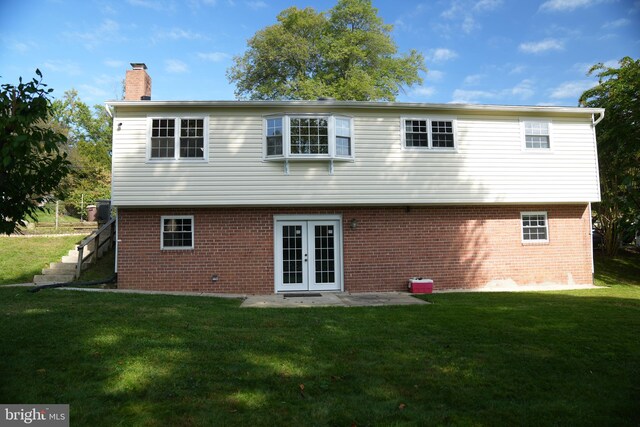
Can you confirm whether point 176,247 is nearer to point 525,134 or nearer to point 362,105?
point 362,105

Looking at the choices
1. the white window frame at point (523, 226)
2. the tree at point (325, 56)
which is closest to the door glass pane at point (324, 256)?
the white window frame at point (523, 226)

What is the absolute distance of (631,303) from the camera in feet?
31.1

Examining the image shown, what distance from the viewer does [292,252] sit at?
40.9ft

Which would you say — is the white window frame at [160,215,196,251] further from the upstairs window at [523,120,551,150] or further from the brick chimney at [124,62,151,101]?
the upstairs window at [523,120,551,150]

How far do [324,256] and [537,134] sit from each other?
24.8 feet

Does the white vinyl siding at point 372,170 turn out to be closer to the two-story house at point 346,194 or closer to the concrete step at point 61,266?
the two-story house at point 346,194

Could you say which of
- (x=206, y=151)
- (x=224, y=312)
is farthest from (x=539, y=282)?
(x=206, y=151)

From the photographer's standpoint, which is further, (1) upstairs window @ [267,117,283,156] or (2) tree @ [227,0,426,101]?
(2) tree @ [227,0,426,101]

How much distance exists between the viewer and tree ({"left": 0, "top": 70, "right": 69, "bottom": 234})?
3.70 metres

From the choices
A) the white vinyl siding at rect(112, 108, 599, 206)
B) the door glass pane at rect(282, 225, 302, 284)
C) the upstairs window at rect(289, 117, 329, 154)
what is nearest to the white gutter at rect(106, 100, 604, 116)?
the white vinyl siding at rect(112, 108, 599, 206)

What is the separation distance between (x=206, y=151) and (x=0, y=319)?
21.3 feet

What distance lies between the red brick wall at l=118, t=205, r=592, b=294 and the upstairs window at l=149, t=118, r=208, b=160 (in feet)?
5.17

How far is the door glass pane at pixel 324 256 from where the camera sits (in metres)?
12.5

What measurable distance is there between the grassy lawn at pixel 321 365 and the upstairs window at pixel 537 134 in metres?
6.32
